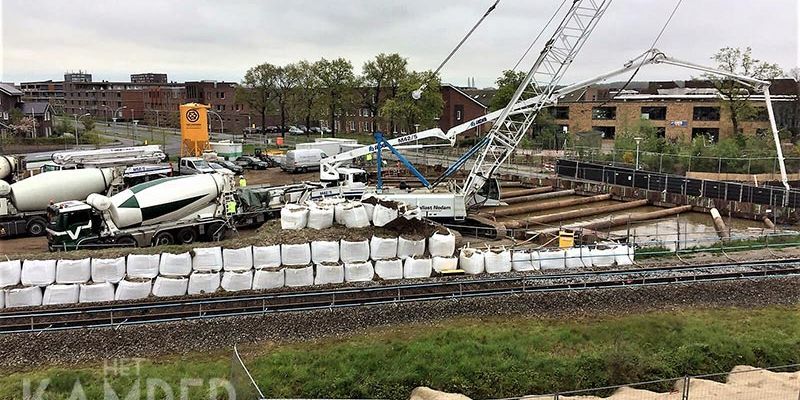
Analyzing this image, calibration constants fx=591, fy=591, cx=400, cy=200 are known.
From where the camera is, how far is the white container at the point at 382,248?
628 inches

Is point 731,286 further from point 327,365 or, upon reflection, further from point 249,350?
point 249,350

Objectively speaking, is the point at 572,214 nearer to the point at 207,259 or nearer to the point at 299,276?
the point at 299,276

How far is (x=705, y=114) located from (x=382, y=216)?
141ft

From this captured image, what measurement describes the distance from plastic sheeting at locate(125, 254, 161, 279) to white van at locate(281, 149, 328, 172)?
81.7 ft

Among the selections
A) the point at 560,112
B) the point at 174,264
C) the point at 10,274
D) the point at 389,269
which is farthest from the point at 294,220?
the point at 560,112

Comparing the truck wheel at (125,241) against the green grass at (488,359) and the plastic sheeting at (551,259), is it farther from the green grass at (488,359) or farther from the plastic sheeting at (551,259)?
the plastic sheeting at (551,259)

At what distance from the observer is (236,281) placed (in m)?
14.7

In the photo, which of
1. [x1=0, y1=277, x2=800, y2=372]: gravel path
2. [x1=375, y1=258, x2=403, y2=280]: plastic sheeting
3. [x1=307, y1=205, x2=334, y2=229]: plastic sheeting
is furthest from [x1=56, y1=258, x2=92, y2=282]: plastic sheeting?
[x1=375, y1=258, x2=403, y2=280]: plastic sheeting

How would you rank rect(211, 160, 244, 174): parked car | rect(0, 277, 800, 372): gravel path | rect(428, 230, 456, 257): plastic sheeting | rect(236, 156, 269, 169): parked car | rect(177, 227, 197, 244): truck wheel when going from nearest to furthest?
rect(0, 277, 800, 372): gravel path < rect(428, 230, 456, 257): plastic sheeting < rect(177, 227, 197, 244): truck wheel < rect(211, 160, 244, 174): parked car < rect(236, 156, 269, 169): parked car

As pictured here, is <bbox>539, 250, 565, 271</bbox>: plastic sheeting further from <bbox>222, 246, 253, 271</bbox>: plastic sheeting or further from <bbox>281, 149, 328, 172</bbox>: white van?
<bbox>281, 149, 328, 172</bbox>: white van

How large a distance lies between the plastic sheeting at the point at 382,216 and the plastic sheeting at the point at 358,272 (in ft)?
6.63

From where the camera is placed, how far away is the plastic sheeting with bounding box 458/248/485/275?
16047mm

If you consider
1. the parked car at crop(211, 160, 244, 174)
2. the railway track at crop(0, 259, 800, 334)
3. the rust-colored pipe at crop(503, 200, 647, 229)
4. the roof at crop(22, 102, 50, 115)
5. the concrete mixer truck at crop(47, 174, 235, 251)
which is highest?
the roof at crop(22, 102, 50, 115)

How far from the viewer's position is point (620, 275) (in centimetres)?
1589
